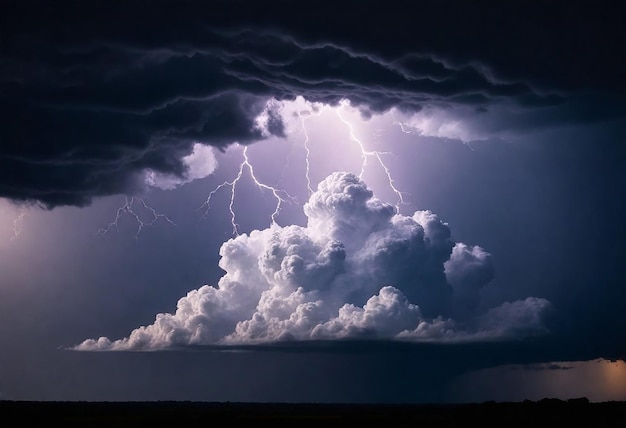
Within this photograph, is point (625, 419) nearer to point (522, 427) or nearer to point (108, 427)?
point (522, 427)

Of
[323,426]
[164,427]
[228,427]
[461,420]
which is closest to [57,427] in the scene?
[164,427]

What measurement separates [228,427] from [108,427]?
15355 mm

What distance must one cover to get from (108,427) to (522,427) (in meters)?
48.5

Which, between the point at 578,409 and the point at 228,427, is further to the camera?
the point at 578,409

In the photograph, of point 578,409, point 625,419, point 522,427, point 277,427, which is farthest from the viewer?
point 578,409

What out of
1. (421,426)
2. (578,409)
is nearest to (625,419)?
(578,409)

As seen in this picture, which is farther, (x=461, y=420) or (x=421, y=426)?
(x=461, y=420)

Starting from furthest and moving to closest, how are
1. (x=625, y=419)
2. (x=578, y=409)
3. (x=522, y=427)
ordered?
(x=578, y=409) → (x=625, y=419) → (x=522, y=427)

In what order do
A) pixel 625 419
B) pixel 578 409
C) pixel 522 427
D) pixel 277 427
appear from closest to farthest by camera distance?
pixel 522 427 < pixel 277 427 < pixel 625 419 < pixel 578 409

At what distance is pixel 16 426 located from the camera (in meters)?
89.1

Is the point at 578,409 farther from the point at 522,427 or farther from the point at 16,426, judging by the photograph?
the point at 16,426

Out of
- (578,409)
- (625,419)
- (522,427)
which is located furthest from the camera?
(578,409)

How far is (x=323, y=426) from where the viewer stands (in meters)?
94.1

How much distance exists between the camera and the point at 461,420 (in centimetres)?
10238
